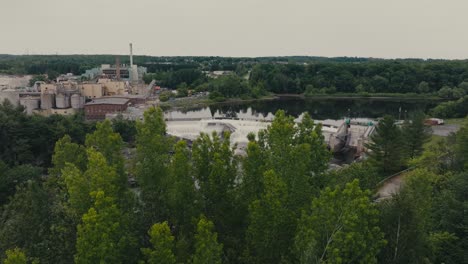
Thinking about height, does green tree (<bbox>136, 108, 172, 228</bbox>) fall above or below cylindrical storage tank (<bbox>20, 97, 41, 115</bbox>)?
above

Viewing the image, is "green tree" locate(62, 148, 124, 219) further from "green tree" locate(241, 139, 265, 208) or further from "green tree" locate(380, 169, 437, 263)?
"green tree" locate(380, 169, 437, 263)

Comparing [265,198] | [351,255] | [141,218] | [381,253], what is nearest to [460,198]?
[381,253]

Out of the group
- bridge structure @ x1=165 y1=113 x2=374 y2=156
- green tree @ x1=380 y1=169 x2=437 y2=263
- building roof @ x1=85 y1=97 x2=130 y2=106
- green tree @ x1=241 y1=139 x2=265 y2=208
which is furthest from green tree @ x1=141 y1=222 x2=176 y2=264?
building roof @ x1=85 y1=97 x2=130 y2=106

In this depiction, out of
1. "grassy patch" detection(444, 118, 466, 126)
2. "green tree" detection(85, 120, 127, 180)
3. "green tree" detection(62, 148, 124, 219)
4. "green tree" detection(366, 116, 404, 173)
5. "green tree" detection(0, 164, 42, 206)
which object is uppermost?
"green tree" detection(85, 120, 127, 180)

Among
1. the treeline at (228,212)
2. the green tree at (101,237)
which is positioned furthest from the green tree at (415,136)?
the green tree at (101,237)

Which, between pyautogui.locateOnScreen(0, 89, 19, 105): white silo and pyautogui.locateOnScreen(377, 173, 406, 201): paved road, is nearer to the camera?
pyautogui.locateOnScreen(377, 173, 406, 201): paved road

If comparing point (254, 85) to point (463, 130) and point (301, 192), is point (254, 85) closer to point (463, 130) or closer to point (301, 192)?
point (463, 130)

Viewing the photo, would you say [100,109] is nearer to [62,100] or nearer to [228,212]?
[62,100]
